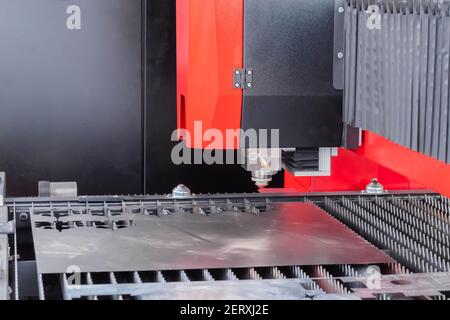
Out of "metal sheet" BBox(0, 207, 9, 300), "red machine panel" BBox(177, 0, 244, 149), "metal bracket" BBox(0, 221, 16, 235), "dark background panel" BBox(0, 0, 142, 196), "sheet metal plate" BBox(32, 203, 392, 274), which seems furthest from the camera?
"dark background panel" BBox(0, 0, 142, 196)

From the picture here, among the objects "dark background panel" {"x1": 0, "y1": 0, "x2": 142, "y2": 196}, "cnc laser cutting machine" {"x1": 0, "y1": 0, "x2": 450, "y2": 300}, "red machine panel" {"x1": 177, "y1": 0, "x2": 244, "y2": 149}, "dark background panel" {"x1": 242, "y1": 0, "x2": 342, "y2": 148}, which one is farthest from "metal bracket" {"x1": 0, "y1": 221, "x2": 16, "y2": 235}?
"dark background panel" {"x1": 0, "y1": 0, "x2": 142, "y2": 196}

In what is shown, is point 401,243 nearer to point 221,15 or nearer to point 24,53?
point 221,15

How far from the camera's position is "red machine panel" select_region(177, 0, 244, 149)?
213 cm

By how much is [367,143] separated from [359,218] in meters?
0.19

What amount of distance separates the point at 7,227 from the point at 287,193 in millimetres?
777

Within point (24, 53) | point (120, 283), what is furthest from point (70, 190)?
point (24, 53)

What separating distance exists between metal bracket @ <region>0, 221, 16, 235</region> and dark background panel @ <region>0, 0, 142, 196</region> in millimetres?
1448

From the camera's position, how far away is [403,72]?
174 cm

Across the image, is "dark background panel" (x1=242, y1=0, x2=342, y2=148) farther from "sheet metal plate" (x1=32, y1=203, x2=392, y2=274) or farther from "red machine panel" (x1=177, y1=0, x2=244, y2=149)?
"sheet metal plate" (x1=32, y1=203, x2=392, y2=274)

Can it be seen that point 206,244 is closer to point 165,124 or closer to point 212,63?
point 212,63

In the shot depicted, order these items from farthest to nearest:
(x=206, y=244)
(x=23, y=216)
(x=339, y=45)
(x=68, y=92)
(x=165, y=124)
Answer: (x=165, y=124) < (x=68, y=92) < (x=23, y=216) < (x=339, y=45) < (x=206, y=244)

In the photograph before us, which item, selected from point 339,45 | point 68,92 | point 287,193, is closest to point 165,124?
point 68,92

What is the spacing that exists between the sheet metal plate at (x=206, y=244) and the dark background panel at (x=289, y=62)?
0.77 ft

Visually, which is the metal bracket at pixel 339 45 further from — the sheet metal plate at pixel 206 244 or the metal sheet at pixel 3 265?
the metal sheet at pixel 3 265
